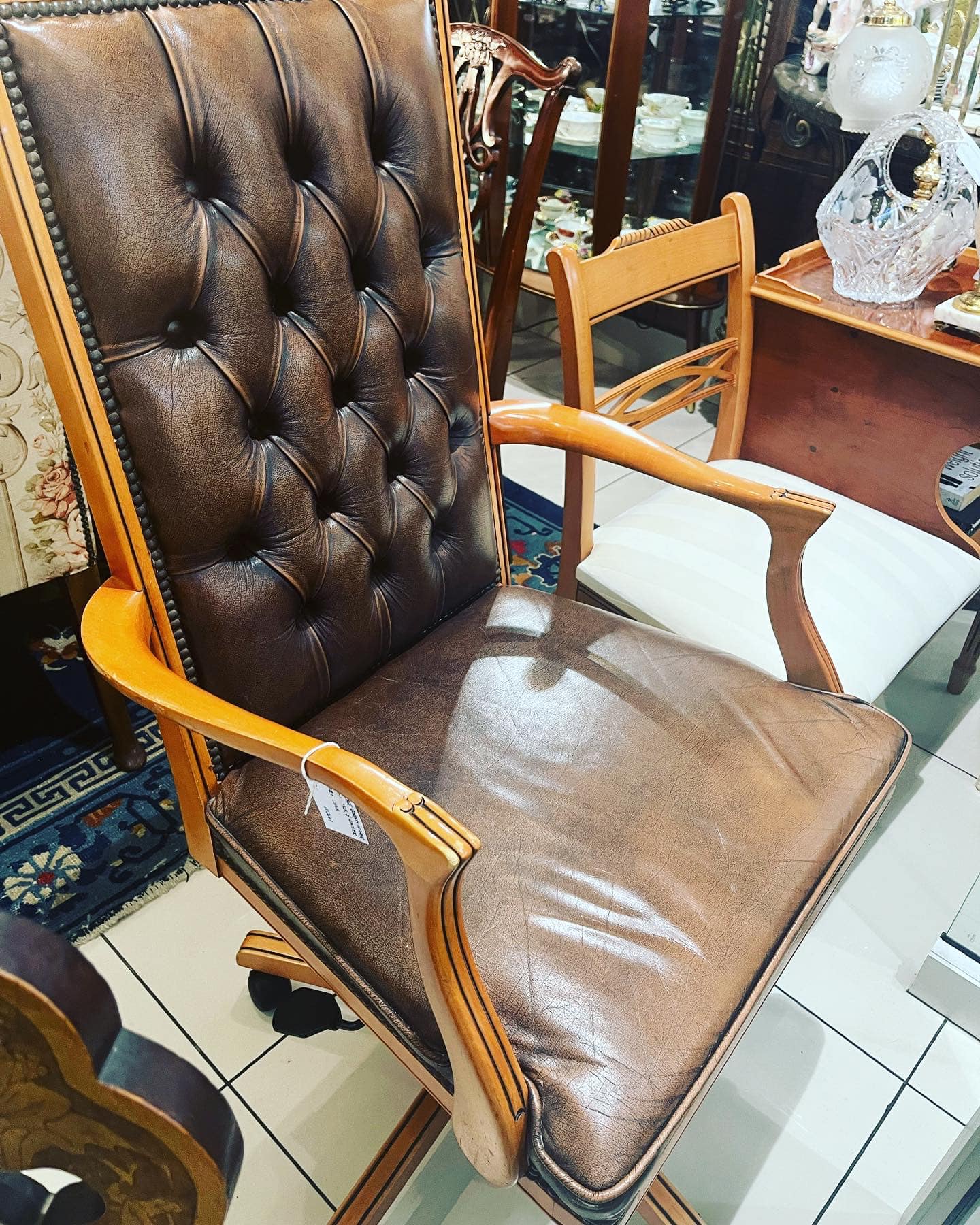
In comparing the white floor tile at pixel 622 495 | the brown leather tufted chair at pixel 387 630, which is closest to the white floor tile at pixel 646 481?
the white floor tile at pixel 622 495

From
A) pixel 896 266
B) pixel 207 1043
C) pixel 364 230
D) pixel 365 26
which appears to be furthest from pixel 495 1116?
pixel 896 266

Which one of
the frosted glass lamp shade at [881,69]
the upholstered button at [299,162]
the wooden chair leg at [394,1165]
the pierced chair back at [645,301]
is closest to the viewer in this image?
the upholstered button at [299,162]

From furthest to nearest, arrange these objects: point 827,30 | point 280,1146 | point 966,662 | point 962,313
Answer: point 827,30 → point 966,662 → point 962,313 → point 280,1146

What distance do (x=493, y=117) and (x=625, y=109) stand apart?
55cm

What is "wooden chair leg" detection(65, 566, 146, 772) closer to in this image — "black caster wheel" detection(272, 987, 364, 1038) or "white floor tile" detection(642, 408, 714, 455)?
"black caster wheel" detection(272, 987, 364, 1038)

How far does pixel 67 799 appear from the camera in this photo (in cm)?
147

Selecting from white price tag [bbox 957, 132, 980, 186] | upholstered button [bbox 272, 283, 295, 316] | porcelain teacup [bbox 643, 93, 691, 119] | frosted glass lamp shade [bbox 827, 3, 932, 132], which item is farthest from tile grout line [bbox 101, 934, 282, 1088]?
porcelain teacup [bbox 643, 93, 691, 119]

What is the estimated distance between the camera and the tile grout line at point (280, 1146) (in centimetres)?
104

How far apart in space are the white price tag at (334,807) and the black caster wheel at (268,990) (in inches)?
23.8

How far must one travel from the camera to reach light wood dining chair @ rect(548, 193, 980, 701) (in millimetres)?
1159

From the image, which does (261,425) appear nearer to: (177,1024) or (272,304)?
(272,304)

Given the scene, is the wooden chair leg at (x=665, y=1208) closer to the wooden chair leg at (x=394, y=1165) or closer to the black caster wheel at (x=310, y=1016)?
the wooden chair leg at (x=394, y=1165)

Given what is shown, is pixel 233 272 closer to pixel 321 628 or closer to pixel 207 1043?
pixel 321 628

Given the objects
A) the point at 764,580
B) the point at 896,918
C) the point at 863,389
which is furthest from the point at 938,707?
the point at 764,580
